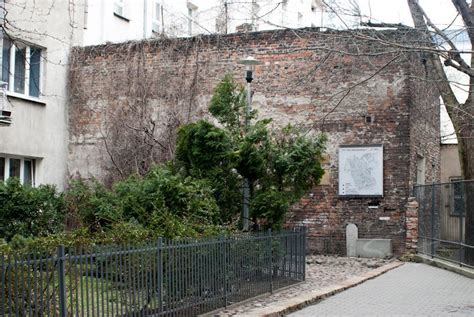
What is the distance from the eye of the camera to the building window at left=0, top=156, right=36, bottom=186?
60.1 feet

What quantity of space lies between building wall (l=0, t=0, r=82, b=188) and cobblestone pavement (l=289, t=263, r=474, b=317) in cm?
1031

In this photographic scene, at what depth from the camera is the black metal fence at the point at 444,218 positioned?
15.9 metres

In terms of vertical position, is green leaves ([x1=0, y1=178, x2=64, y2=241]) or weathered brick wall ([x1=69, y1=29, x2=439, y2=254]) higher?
weathered brick wall ([x1=69, y1=29, x2=439, y2=254])

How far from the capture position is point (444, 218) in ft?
55.5

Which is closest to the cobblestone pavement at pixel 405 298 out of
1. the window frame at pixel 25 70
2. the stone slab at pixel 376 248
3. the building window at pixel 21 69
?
the stone slab at pixel 376 248

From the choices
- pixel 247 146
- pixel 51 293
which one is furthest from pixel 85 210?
pixel 51 293

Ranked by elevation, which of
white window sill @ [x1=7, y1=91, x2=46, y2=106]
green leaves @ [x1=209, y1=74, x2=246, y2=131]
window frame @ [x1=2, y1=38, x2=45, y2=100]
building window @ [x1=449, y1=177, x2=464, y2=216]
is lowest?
building window @ [x1=449, y1=177, x2=464, y2=216]

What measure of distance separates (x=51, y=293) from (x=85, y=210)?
8.22m

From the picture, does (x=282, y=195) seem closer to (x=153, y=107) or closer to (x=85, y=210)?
(x=85, y=210)

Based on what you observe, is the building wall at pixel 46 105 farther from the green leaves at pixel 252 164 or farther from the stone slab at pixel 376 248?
the stone slab at pixel 376 248

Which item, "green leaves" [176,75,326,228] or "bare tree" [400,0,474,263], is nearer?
"green leaves" [176,75,326,228]

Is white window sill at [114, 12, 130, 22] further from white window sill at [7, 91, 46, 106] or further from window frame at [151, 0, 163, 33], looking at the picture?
white window sill at [7, 91, 46, 106]

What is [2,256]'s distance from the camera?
20.1 feet

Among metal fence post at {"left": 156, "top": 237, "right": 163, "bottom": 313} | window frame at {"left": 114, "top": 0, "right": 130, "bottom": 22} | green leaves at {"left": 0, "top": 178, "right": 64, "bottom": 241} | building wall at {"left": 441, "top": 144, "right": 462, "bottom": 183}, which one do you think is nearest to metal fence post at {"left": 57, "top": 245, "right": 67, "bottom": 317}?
metal fence post at {"left": 156, "top": 237, "right": 163, "bottom": 313}
